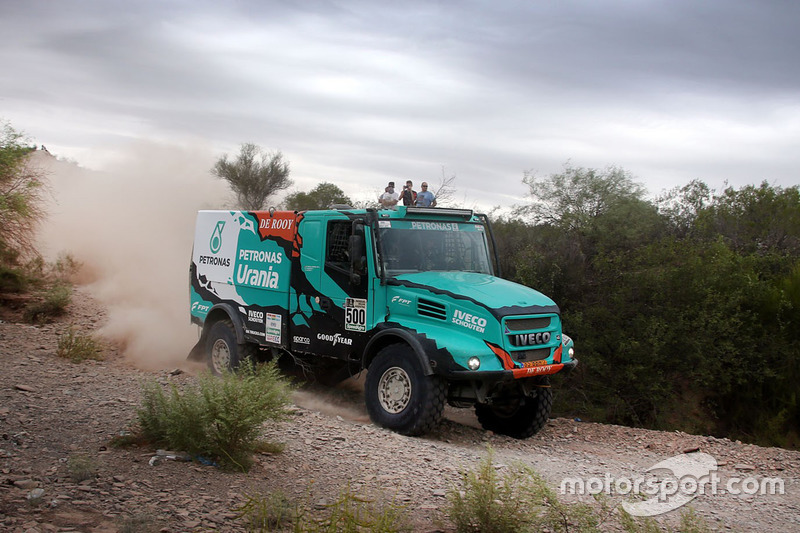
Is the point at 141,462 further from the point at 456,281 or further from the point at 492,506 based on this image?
the point at 456,281

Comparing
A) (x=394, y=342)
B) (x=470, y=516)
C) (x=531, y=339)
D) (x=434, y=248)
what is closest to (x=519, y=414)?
(x=531, y=339)

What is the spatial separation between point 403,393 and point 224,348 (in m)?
4.22

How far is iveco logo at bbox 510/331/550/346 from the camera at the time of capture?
7.90 meters

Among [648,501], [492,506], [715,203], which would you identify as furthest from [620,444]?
[715,203]

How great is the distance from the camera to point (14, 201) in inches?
617

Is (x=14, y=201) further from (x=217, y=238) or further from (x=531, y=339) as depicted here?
(x=531, y=339)

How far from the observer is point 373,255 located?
8594 mm

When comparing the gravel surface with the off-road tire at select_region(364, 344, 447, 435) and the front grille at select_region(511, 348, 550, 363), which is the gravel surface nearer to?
the off-road tire at select_region(364, 344, 447, 435)

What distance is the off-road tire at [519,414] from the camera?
880cm

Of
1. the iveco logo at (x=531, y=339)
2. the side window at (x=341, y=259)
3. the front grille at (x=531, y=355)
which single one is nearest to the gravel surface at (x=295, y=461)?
the front grille at (x=531, y=355)

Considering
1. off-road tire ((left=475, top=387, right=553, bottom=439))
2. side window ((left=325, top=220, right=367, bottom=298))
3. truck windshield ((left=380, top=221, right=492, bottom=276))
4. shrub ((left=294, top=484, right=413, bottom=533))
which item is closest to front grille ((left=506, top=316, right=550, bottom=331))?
off-road tire ((left=475, top=387, right=553, bottom=439))

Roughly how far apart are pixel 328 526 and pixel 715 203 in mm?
21993

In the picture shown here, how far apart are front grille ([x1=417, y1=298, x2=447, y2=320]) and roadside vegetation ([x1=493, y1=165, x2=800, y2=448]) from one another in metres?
6.68

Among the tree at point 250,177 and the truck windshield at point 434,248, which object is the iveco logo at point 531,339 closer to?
the truck windshield at point 434,248
